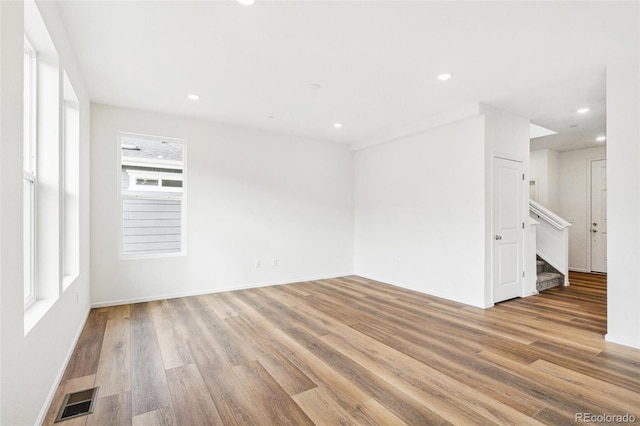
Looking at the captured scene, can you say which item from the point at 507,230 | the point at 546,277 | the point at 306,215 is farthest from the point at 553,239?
the point at 306,215

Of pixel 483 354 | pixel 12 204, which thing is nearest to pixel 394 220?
pixel 483 354

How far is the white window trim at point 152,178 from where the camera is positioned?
4.39m

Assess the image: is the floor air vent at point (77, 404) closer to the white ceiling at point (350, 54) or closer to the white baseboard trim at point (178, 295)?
the white baseboard trim at point (178, 295)

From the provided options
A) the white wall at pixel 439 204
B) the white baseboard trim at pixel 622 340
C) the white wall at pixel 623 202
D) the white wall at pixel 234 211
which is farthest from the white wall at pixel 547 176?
the white baseboard trim at pixel 622 340

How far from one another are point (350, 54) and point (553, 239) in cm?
507

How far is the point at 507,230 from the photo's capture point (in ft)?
14.3

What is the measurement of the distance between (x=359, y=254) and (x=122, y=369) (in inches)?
178

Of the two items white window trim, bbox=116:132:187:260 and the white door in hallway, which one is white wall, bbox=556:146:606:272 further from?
white window trim, bbox=116:132:187:260

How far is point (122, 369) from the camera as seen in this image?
247cm

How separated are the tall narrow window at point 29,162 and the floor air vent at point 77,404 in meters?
0.69

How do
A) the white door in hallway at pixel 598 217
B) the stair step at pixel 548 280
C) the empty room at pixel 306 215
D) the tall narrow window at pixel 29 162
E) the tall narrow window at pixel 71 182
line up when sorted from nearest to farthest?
the empty room at pixel 306 215, the tall narrow window at pixel 29 162, the tall narrow window at pixel 71 182, the stair step at pixel 548 280, the white door in hallway at pixel 598 217

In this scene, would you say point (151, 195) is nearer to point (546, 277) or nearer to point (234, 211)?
point (234, 211)

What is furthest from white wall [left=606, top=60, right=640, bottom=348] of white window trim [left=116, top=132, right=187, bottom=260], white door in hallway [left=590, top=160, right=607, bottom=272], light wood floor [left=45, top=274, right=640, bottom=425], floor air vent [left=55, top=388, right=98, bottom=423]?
white window trim [left=116, top=132, right=187, bottom=260]

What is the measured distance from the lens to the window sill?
5.69 feet
